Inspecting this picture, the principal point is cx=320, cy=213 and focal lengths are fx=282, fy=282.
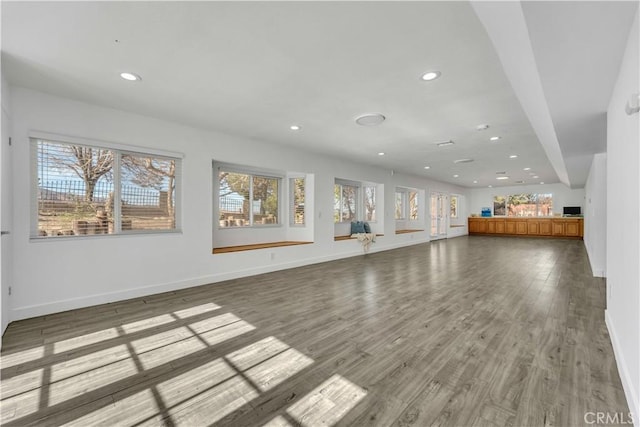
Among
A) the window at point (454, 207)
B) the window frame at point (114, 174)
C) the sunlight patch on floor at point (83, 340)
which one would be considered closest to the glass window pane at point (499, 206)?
the window at point (454, 207)

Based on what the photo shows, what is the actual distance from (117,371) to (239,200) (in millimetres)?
4095

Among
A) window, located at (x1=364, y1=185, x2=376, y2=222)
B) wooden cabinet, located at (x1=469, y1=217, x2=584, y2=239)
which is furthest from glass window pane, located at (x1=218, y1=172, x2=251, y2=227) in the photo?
wooden cabinet, located at (x1=469, y1=217, x2=584, y2=239)

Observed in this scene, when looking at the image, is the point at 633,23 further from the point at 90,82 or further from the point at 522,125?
the point at 90,82

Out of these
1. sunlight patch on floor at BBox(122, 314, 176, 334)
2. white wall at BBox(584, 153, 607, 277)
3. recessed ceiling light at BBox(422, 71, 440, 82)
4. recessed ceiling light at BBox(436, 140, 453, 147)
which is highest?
recessed ceiling light at BBox(436, 140, 453, 147)

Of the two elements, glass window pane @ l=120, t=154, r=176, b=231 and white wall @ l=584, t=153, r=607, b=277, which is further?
white wall @ l=584, t=153, r=607, b=277

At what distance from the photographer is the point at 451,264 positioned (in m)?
6.39

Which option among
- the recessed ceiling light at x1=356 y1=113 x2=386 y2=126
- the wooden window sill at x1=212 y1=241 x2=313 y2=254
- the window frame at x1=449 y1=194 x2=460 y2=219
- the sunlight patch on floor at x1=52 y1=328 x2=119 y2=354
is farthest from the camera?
the window frame at x1=449 y1=194 x2=460 y2=219

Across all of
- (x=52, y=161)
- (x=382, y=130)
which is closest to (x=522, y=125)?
(x=382, y=130)

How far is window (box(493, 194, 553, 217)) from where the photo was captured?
42.9 feet

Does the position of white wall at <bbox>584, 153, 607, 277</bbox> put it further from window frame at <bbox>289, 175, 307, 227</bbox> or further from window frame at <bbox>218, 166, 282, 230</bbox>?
window frame at <bbox>218, 166, 282, 230</bbox>

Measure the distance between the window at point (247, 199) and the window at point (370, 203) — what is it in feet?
10.7

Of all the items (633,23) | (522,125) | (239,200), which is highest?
(522,125)

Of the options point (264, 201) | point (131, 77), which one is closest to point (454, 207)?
point (264, 201)

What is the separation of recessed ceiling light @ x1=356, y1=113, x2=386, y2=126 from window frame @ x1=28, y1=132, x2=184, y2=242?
2831 millimetres
